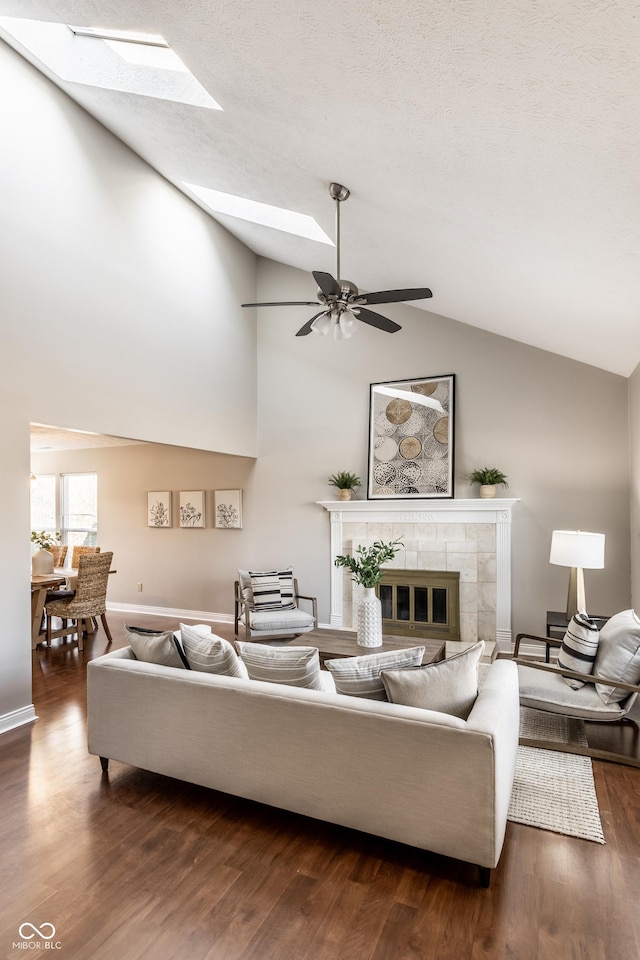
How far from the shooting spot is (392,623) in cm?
596

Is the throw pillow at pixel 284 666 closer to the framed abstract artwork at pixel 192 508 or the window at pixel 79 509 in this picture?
the framed abstract artwork at pixel 192 508

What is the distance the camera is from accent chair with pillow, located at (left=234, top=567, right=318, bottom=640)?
17.7 feet

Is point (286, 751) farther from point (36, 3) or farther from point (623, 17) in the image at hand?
point (36, 3)

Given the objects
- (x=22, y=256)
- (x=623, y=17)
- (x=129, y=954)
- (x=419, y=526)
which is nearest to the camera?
(x=623, y=17)

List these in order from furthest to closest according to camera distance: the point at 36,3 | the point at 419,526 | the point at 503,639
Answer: the point at 419,526, the point at 503,639, the point at 36,3

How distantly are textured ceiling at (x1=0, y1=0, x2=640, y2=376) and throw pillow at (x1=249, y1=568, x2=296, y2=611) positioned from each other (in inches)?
135

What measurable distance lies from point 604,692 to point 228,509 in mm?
4883

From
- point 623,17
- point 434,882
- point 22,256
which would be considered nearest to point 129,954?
point 434,882

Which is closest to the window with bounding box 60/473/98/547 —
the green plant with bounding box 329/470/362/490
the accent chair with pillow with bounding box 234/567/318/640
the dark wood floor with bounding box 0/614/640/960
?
the accent chair with pillow with bounding box 234/567/318/640

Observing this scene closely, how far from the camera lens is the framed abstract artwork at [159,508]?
7367mm

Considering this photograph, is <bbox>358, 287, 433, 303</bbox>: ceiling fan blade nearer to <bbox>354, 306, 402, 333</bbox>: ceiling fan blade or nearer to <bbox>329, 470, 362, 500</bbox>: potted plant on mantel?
<bbox>354, 306, 402, 333</bbox>: ceiling fan blade

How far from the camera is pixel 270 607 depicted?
18.7 ft

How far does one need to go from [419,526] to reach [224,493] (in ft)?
8.75

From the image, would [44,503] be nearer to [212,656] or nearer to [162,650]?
[162,650]
